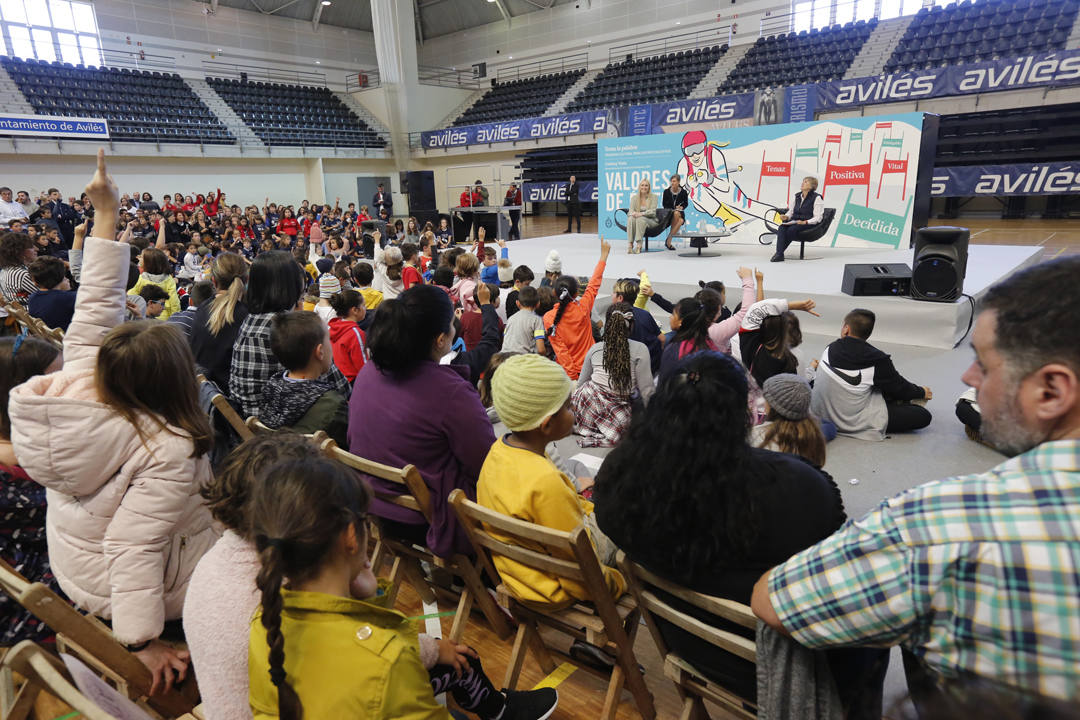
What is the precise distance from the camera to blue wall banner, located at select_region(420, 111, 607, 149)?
50.8ft

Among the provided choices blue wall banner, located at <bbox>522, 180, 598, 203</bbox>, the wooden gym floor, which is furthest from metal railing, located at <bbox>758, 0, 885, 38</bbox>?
the wooden gym floor

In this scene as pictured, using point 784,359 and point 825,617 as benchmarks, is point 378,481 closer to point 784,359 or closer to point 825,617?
point 825,617

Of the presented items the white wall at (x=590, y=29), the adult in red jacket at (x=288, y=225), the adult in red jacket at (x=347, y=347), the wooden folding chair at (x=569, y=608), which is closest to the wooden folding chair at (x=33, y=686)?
the wooden folding chair at (x=569, y=608)

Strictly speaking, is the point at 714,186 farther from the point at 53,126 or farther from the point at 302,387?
the point at 53,126

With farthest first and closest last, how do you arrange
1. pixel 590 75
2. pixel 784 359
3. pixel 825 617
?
pixel 590 75 → pixel 784 359 → pixel 825 617

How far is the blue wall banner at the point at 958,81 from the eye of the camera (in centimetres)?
983

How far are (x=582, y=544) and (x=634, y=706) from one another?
0.74 meters

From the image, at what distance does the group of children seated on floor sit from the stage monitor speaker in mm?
3479

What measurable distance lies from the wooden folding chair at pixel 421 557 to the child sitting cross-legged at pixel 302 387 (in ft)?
1.04

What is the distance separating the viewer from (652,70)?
17703 millimetres

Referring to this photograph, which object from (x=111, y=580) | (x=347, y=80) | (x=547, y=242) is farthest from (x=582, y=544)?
(x=347, y=80)

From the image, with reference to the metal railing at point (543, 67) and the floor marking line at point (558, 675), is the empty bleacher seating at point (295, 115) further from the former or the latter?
the floor marking line at point (558, 675)

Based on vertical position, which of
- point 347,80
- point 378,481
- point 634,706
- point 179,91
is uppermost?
point 347,80

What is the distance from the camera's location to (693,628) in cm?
119
